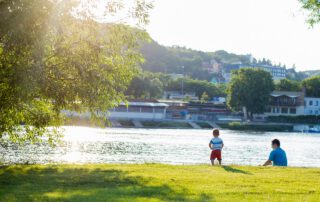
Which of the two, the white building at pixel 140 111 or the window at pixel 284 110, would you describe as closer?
the white building at pixel 140 111

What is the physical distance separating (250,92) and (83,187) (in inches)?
4373

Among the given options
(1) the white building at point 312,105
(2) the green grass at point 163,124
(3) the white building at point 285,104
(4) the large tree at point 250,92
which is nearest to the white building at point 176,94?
→ (3) the white building at point 285,104

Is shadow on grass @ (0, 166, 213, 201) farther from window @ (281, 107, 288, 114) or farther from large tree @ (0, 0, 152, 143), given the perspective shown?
window @ (281, 107, 288, 114)

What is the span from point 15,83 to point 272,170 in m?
8.42

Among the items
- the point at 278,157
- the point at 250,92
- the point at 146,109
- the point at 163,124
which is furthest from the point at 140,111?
the point at 278,157

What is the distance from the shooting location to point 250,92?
4754 inches

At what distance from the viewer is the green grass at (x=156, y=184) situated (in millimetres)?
10977

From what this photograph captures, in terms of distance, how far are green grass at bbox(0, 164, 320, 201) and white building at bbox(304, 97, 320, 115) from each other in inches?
5070

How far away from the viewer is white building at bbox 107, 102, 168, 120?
110 meters

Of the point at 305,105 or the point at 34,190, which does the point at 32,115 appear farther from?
the point at 305,105

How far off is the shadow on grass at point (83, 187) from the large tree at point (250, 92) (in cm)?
10799

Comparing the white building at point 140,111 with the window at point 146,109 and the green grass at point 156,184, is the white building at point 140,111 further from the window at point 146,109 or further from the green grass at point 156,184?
the green grass at point 156,184

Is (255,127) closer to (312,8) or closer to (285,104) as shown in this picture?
(285,104)

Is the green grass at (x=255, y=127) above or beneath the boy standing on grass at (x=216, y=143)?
beneath
